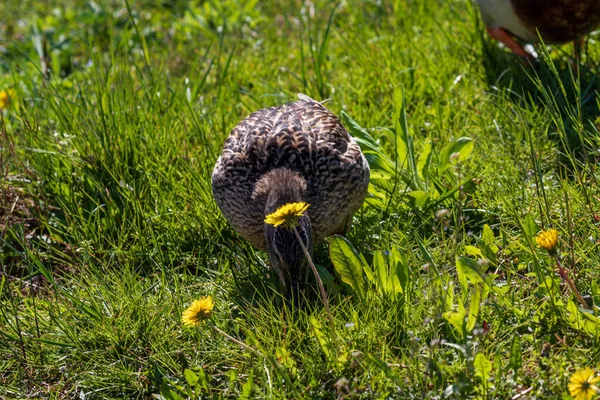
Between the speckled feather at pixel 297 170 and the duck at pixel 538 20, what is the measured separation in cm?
161

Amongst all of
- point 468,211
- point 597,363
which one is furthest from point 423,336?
point 468,211

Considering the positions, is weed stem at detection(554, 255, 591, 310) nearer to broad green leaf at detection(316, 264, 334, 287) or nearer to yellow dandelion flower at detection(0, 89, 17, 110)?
broad green leaf at detection(316, 264, 334, 287)

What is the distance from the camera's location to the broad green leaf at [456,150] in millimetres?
4254

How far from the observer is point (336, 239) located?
140 inches

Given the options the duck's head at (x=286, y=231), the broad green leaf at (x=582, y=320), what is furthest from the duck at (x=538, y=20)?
the broad green leaf at (x=582, y=320)

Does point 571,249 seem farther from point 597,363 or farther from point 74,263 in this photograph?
point 74,263

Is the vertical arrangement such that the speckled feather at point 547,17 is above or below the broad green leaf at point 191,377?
above

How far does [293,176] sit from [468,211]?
95cm

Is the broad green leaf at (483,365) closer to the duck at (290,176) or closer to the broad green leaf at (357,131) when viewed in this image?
the duck at (290,176)

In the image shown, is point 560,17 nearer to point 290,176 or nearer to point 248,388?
point 290,176

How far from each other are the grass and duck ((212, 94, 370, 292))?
0.79 ft

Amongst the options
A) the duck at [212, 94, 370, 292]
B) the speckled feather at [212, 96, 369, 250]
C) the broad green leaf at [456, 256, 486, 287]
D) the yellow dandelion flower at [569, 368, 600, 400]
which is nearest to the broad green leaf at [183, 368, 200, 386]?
the duck at [212, 94, 370, 292]

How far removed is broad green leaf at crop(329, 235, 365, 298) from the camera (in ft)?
11.6

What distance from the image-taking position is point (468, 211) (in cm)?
414
